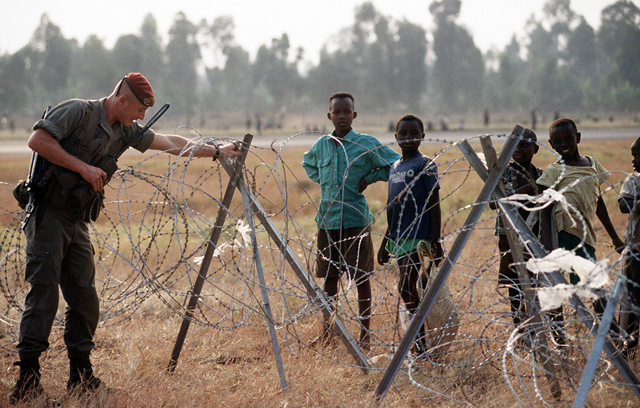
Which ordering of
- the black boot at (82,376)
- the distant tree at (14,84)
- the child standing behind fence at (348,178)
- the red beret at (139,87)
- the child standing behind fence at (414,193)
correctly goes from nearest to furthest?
1. the red beret at (139,87)
2. the black boot at (82,376)
3. the child standing behind fence at (414,193)
4. the child standing behind fence at (348,178)
5. the distant tree at (14,84)

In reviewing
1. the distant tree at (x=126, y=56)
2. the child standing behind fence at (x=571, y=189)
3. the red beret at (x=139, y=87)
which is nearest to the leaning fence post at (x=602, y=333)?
the child standing behind fence at (x=571, y=189)

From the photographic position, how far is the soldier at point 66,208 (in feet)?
10.7

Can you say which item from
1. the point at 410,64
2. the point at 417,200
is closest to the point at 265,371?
the point at 417,200

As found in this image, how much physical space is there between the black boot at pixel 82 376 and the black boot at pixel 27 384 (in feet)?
0.75

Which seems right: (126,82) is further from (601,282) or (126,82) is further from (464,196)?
(464,196)

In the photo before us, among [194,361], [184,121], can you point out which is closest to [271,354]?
[194,361]

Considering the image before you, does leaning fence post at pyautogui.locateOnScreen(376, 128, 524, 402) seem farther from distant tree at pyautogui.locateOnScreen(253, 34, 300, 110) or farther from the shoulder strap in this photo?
distant tree at pyautogui.locateOnScreen(253, 34, 300, 110)

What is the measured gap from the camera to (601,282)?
222cm

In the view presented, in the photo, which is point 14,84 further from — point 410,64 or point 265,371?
point 265,371

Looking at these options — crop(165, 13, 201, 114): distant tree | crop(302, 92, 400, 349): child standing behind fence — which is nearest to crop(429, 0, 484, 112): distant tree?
crop(165, 13, 201, 114): distant tree

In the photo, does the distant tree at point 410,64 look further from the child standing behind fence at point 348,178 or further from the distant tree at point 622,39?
the child standing behind fence at point 348,178

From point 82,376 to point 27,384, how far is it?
32cm

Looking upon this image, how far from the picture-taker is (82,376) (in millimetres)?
3533

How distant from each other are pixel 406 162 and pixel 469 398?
1590mm
